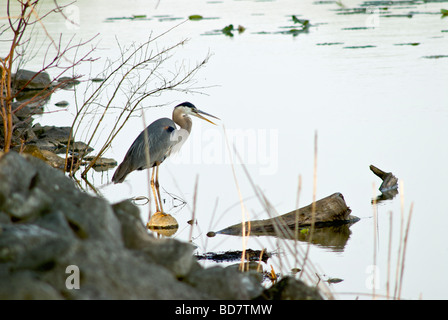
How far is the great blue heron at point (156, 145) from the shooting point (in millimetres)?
7719

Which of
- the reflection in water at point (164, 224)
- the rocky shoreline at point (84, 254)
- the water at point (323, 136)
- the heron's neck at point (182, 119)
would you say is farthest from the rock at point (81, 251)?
the heron's neck at point (182, 119)

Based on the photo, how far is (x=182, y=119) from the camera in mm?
8648

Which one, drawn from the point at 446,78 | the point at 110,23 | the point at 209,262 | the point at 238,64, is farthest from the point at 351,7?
the point at 209,262

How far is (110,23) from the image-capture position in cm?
2336

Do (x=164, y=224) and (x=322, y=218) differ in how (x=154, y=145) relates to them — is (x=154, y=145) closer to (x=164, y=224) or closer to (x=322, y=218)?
(x=164, y=224)

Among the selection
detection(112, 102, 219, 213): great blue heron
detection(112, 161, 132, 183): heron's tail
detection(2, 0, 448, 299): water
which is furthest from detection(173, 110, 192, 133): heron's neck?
detection(112, 161, 132, 183): heron's tail

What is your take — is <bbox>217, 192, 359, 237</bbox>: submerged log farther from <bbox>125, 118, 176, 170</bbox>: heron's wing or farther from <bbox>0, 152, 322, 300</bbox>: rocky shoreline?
<bbox>0, 152, 322, 300</bbox>: rocky shoreline

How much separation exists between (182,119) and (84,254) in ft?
20.5

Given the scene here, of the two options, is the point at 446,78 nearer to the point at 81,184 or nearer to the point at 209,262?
the point at 81,184

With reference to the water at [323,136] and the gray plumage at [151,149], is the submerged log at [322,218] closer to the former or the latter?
the water at [323,136]

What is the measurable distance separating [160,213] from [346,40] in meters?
11.6

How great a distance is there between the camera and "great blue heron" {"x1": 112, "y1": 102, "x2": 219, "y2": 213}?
772 centimetres

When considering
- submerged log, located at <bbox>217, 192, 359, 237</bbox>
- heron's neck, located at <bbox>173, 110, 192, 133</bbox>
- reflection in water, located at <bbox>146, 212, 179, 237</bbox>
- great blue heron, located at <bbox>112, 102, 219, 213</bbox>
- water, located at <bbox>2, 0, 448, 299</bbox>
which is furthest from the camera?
heron's neck, located at <bbox>173, 110, 192, 133</bbox>

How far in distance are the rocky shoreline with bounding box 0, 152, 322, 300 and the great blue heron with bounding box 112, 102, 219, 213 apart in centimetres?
427
